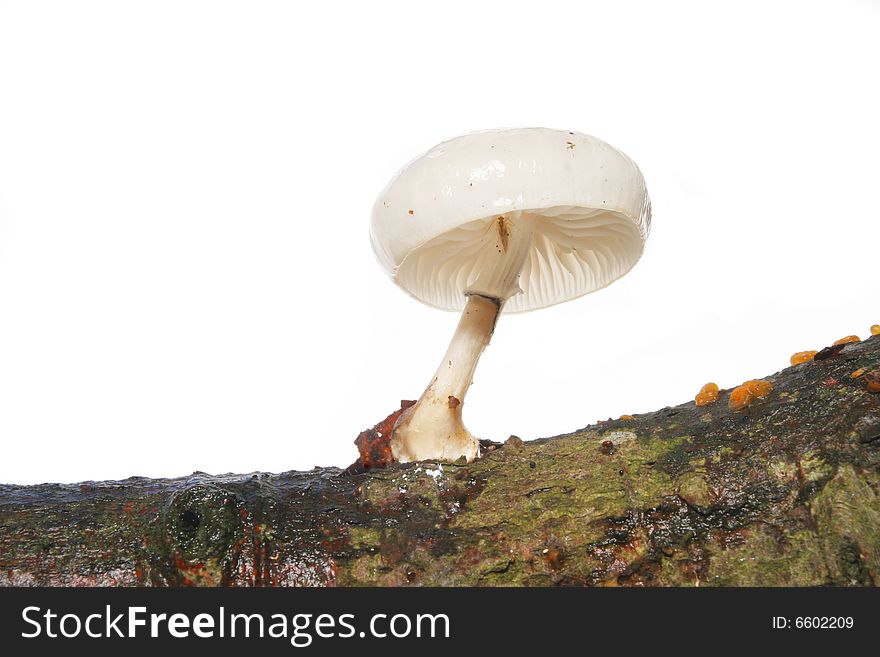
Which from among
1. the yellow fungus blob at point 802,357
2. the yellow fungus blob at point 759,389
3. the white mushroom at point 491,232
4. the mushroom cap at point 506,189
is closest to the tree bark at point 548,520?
the yellow fungus blob at point 759,389

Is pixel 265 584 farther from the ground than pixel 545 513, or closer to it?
closer to it

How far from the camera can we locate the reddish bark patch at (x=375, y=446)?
2037mm

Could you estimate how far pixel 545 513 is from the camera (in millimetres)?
1657

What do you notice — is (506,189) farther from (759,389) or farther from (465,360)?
(759,389)

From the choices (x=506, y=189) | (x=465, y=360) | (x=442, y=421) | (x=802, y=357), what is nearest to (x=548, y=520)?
(x=442, y=421)

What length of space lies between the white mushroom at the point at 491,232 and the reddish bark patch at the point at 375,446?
2cm

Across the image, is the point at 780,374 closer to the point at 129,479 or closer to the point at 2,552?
the point at 129,479

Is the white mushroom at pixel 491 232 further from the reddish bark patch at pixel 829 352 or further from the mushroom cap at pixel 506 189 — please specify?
the reddish bark patch at pixel 829 352

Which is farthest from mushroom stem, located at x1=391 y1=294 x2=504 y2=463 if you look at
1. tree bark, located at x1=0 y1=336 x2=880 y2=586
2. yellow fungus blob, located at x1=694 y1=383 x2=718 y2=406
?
yellow fungus blob, located at x1=694 y1=383 x2=718 y2=406

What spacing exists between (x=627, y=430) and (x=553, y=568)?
0.48 m

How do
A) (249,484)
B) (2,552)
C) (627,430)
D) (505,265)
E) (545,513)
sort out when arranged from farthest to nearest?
(505,265) < (627,430) < (249,484) < (545,513) < (2,552)


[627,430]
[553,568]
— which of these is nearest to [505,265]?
[627,430]
